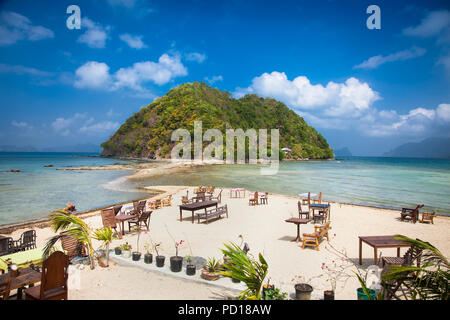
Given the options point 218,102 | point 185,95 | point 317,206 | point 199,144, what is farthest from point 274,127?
point 317,206

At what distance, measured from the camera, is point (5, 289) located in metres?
4.77

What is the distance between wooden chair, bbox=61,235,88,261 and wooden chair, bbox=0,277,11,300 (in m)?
2.15

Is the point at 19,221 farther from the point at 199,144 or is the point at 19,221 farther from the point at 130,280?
the point at 199,144

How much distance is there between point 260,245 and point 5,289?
273 inches

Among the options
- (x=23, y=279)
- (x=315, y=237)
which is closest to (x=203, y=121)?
(x=315, y=237)

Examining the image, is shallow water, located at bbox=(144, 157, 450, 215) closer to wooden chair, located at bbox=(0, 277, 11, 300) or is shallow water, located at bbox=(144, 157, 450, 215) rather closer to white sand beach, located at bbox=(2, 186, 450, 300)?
white sand beach, located at bbox=(2, 186, 450, 300)

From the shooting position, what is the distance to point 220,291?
19.0ft

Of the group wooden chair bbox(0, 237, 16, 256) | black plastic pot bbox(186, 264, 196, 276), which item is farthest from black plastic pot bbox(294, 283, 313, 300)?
wooden chair bbox(0, 237, 16, 256)

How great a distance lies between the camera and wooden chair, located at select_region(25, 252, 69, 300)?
455cm

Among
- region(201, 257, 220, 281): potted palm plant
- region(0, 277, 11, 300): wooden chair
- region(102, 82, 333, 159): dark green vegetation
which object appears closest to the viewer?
region(0, 277, 11, 300): wooden chair

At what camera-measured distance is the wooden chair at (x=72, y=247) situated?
7326 mm

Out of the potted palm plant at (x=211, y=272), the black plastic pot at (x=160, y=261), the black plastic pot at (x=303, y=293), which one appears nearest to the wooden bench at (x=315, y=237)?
the black plastic pot at (x=303, y=293)

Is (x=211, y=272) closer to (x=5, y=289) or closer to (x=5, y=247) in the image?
(x=5, y=289)
